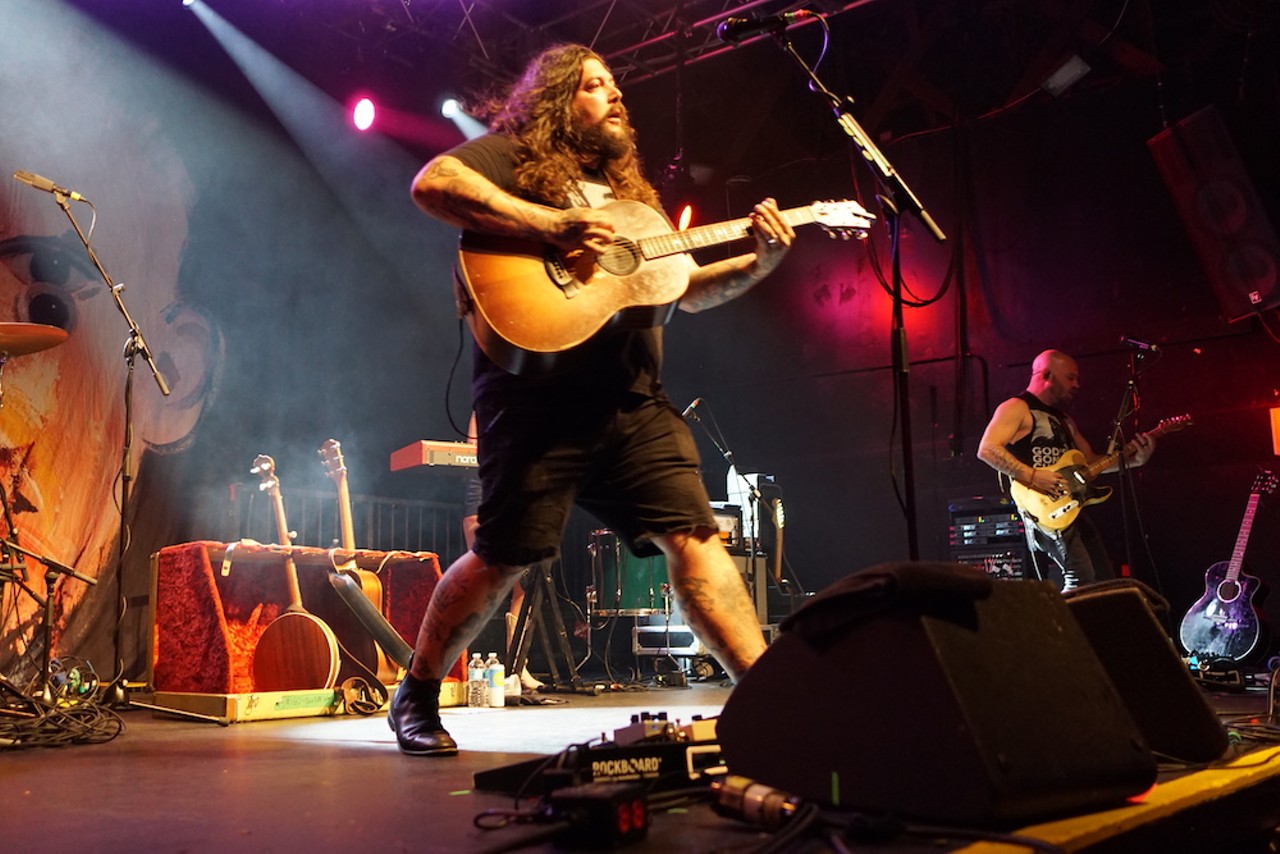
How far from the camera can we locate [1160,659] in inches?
91.5

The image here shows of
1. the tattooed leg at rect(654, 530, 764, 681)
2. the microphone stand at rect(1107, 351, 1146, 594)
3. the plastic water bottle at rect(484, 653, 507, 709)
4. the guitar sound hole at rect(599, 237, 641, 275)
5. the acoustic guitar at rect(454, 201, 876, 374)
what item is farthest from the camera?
the microphone stand at rect(1107, 351, 1146, 594)

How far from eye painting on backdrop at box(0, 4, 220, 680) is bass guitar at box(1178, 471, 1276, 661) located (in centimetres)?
759

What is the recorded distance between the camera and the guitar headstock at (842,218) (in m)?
3.65

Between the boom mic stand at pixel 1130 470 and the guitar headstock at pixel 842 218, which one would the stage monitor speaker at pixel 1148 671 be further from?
the boom mic stand at pixel 1130 470

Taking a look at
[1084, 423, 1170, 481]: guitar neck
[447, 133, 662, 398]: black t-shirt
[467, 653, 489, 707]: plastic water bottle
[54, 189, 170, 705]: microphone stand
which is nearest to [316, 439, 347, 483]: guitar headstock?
[54, 189, 170, 705]: microphone stand

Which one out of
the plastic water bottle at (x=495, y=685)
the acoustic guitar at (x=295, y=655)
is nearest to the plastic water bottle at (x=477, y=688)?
the plastic water bottle at (x=495, y=685)

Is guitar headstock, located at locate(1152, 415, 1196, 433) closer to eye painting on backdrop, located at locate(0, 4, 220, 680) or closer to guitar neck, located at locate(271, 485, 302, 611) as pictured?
guitar neck, located at locate(271, 485, 302, 611)

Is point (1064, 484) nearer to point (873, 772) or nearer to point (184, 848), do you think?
point (873, 772)

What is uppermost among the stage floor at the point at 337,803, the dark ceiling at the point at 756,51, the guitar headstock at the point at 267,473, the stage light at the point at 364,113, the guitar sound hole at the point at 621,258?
the dark ceiling at the point at 756,51

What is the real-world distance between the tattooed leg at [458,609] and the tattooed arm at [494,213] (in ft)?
3.21

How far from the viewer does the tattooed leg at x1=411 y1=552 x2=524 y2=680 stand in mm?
3113

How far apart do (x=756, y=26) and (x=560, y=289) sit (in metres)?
1.35

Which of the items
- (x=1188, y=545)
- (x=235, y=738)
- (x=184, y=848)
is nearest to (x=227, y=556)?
(x=235, y=738)

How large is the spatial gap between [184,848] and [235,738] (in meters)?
2.50
